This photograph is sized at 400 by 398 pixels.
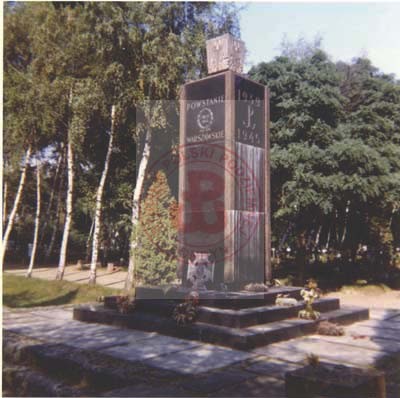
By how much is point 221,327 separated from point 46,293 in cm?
994

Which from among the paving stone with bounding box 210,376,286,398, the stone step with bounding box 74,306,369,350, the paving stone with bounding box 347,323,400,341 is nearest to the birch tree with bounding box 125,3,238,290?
the stone step with bounding box 74,306,369,350

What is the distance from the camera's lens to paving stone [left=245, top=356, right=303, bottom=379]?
20.2 ft

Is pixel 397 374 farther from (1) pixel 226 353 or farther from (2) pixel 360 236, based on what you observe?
(2) pixel 360 236

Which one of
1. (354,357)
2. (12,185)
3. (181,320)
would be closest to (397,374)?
(354,357)

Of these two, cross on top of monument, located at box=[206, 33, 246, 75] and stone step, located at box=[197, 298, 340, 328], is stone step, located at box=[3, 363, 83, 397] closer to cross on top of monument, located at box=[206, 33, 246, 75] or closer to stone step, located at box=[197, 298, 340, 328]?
stone step, located at box=[197, 298, 340, 328]

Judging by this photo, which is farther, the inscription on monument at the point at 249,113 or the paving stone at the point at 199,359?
the inscription on monument at the point at 249,113

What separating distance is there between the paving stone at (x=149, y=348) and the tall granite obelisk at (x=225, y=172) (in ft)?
8.11

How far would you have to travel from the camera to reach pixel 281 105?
16984 mm

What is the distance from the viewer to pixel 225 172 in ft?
34.7

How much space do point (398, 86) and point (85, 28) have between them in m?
13.4

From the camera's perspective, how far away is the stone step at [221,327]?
7.72 m

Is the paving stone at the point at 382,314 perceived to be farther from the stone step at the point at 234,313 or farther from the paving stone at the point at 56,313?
the paving stone at the point at 56,313

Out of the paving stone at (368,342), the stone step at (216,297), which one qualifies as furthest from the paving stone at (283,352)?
the stone step at (216,297)

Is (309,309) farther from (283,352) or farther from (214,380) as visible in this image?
(214,380)
